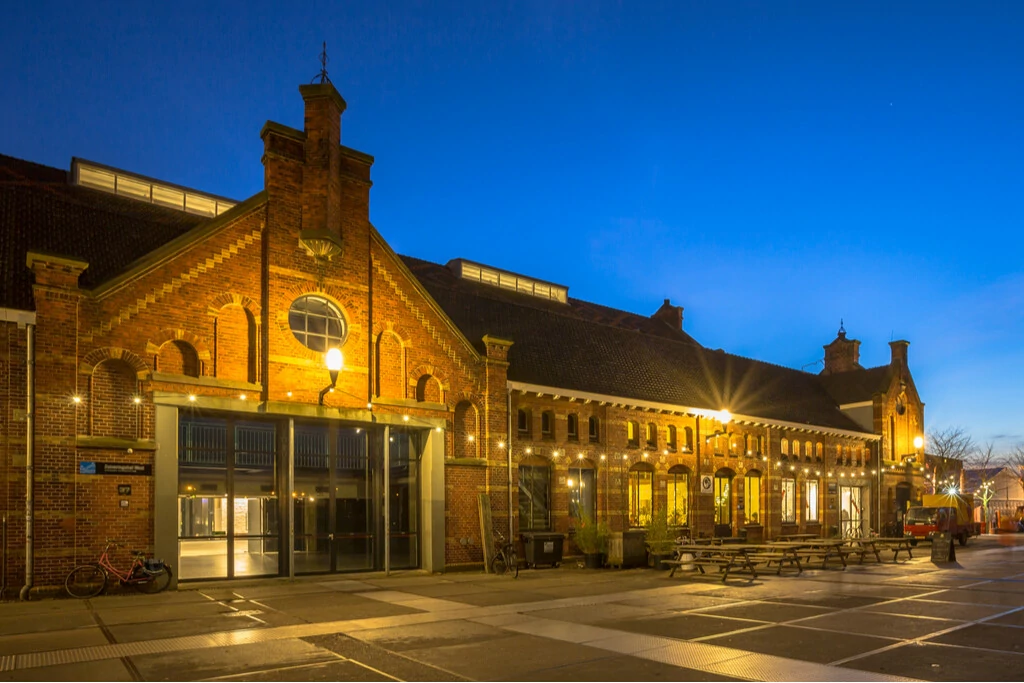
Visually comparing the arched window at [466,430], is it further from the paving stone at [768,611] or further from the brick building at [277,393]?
the paving stone at [768,611]

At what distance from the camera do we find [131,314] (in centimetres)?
1842

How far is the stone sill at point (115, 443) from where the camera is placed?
17.4 metres

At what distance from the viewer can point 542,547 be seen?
82.1ft

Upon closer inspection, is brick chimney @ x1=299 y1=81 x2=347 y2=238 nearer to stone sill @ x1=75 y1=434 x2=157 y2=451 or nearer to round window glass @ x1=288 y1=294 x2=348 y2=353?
round window glass @ x1=288 y1=294 x2=348 y2=353

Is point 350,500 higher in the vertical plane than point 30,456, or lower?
lower

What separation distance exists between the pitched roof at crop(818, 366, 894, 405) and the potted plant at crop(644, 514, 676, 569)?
26160mm

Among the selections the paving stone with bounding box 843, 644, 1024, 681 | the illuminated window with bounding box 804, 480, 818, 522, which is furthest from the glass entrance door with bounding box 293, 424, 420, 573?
the illuminated window with bounding box 804, 480, 818, 522

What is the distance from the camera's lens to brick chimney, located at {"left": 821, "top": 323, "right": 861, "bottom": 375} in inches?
2093

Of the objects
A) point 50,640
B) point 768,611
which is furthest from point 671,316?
point 50,640

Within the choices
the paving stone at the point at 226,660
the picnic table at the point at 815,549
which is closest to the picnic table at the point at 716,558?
the picnic table at the point at 815,549

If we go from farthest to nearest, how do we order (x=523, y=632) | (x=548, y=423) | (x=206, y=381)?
(x=548, y=423) → (x=206, y=381) → (x=523, y=632)

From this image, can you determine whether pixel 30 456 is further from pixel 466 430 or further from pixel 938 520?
pixel 938 520

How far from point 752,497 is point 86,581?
92.9ft

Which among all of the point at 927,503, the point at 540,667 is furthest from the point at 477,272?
the point at 540,667
